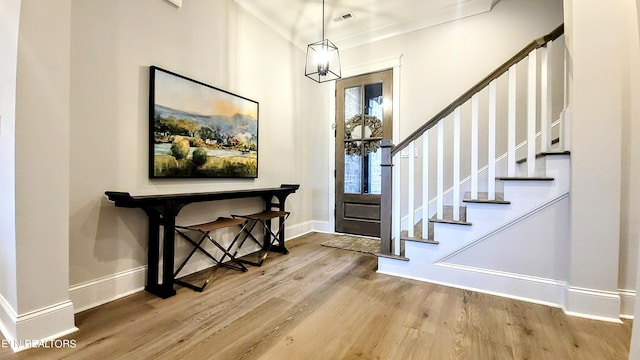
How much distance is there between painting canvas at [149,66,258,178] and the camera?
7.60ft

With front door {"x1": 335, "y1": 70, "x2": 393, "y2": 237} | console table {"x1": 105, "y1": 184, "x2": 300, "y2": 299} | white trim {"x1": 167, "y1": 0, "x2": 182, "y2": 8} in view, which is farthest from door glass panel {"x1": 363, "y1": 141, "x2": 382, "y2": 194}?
white trim {"x1": 167, "y1": 0, "x2": 182, "y2": 8}

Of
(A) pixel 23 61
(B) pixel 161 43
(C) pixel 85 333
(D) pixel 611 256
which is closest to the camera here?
(A) pixel 23 61

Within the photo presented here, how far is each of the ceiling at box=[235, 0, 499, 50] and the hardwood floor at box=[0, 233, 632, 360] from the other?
10.3ft

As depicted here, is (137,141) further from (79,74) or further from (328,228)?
(328,228)

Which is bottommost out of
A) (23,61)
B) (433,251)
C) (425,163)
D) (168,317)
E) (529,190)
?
(168,317)

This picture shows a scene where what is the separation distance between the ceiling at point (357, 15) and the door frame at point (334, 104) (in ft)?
1.30

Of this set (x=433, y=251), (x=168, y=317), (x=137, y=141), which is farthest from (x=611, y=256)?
(x=137, y=141)

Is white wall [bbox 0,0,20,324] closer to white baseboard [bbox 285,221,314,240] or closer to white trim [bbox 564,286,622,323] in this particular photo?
white baseboard [bbox 285,221,314,240]

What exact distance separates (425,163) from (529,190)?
82 centimetres

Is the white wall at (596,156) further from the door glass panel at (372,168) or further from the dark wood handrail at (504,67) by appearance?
the door glass panel at (372,168)

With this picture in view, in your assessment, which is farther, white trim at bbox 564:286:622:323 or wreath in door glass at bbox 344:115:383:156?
wreath in door glass at bbox 344:115:383:156

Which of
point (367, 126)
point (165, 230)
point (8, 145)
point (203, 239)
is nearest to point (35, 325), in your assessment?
point (165, 230)

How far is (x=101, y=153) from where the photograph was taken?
2.02 metres

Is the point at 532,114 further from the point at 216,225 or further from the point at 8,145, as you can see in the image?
the point at 8,145
